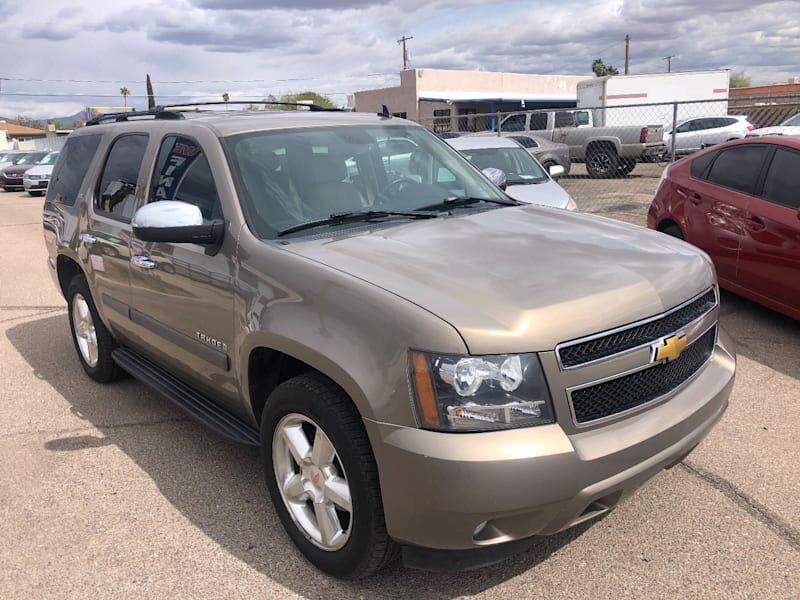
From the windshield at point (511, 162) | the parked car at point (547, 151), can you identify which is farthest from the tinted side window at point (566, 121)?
the windshield at point (511, 162)

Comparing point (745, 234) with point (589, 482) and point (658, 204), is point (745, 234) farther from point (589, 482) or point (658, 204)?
point (589, 482)

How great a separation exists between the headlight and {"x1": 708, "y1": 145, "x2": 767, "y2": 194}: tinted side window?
15.0 feet

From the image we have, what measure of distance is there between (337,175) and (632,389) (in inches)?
72.3

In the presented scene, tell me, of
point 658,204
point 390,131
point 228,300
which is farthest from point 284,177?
point 658,204

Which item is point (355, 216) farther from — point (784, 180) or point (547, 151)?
point (547, 151)

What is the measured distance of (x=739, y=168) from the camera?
20.2 ft

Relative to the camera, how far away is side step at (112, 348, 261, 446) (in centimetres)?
337

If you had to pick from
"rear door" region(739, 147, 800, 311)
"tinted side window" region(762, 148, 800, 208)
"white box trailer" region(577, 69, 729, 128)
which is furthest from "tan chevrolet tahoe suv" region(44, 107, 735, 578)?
"white box trailer" region(577, 69, 729, 128)

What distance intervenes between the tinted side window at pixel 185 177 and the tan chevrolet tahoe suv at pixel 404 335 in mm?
17

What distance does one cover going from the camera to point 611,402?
2.48 m

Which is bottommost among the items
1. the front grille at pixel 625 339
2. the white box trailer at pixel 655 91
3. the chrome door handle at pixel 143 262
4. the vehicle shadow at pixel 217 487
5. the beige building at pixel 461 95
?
the vehicle shadow at pixel 217 487

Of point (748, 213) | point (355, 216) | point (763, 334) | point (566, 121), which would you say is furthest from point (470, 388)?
point (566, 121)

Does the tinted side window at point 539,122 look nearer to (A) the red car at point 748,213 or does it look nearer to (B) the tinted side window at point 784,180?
(A) the red car at point 748,213

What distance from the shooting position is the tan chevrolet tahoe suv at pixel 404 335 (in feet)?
7.55
